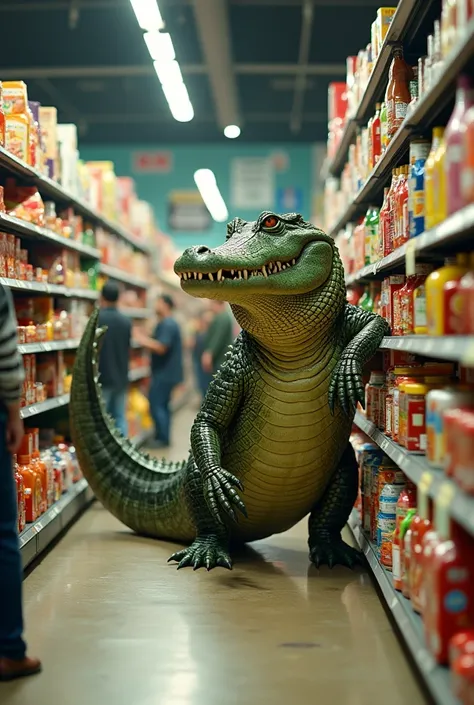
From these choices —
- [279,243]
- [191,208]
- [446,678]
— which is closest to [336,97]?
[279,243]

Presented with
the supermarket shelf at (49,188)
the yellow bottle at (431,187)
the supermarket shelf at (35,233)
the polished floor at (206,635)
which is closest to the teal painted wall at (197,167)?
the supermarket shelf at (49,188)

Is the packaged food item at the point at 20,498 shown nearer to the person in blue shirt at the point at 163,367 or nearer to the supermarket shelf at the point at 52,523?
the supermarket shelf at the point at 52,523

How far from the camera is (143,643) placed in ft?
11.2

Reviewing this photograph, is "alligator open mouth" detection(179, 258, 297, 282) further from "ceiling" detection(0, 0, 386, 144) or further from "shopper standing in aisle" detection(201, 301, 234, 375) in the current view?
"shopper standing in aisle" detection(201, 301, 234, 375)

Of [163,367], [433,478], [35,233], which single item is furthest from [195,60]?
[433,478]

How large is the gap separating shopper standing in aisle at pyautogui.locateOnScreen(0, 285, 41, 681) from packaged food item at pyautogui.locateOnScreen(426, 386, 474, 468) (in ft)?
4.53

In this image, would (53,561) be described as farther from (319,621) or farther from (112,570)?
(319,621)

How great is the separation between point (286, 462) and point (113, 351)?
3810 mm

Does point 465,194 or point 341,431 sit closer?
point 465,194

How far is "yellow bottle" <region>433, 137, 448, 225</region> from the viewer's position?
285 cm

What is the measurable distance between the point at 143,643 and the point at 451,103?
2.36m

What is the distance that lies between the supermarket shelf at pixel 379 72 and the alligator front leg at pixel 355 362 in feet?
4.28

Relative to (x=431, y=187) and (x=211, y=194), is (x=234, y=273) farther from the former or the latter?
(x=211, y=194)

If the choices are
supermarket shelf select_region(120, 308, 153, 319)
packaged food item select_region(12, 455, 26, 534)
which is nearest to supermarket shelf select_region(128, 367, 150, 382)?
supermarket shelf select_region(120, 308, 153, 319)
